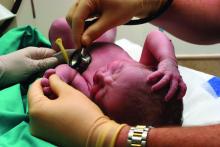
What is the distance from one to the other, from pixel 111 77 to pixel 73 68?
18 centimetres

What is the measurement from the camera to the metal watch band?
78 centimetres

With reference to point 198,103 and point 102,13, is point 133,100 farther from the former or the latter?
point 198,103

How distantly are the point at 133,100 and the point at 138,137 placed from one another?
28 cm

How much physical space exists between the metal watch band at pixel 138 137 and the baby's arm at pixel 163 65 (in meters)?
A: 0.24

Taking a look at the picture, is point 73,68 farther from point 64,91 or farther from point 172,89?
point 172,89

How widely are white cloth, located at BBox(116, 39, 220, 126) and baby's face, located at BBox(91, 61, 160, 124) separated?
1.20 ft

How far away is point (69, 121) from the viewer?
0.89 m

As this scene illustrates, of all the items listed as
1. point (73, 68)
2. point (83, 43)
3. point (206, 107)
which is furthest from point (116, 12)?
point (206, 107)

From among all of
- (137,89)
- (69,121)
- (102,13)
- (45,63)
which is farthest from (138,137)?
(45,63)

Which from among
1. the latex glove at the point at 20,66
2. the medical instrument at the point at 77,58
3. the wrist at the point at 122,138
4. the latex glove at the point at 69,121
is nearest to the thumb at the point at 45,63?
the latex glove at the point at 20,66

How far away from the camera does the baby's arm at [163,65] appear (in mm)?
1030

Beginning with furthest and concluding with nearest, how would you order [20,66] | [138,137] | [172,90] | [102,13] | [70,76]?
[20,66]
[70,76]
[102,13]
[172,90]
[138,137]

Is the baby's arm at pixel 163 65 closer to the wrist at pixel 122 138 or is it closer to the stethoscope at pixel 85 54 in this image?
the stethoscope at pixel 85 54

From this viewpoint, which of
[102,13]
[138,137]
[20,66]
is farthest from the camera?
[20,66]
